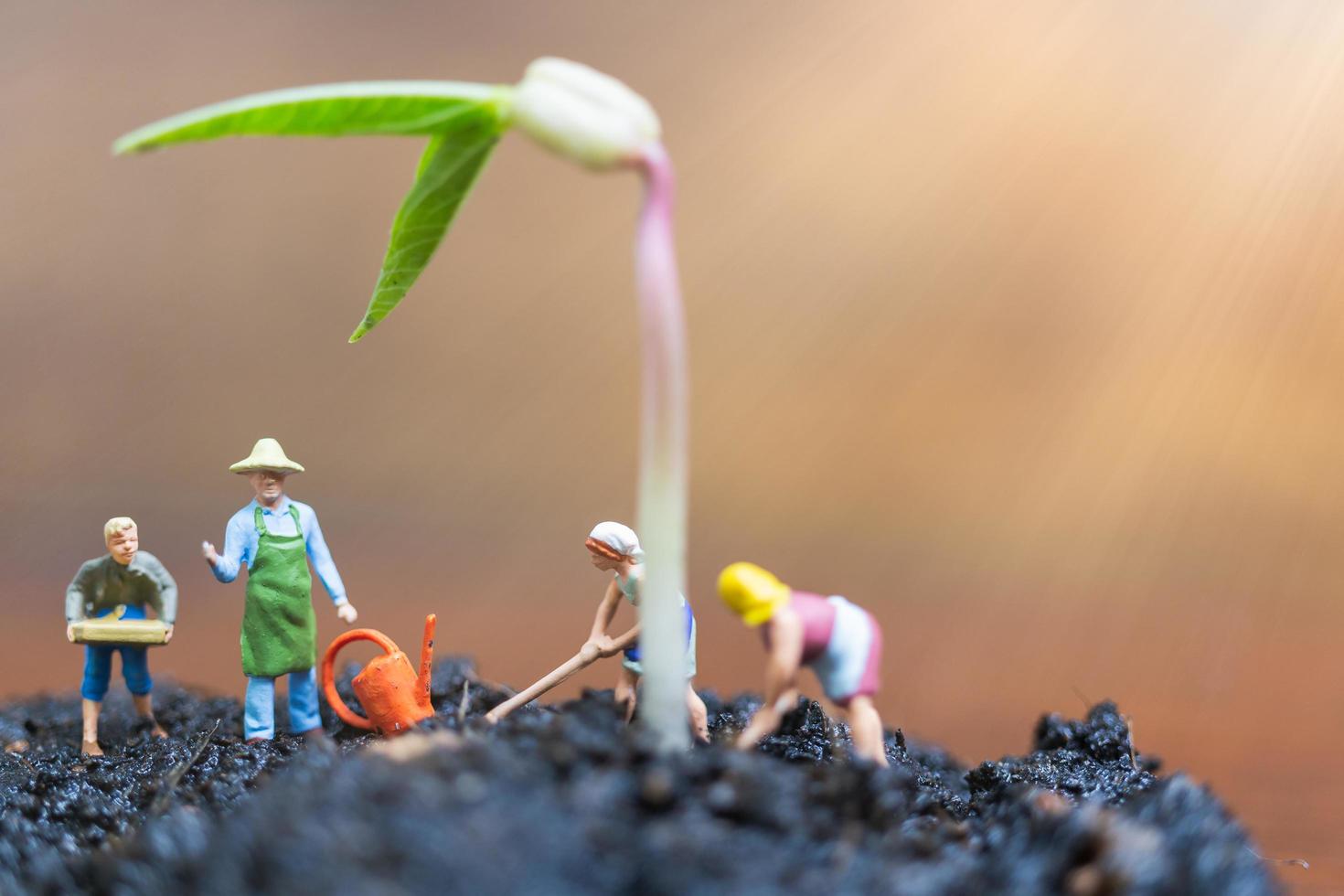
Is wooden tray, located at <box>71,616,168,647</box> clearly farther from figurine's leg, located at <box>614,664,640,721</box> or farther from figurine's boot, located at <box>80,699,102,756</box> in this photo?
figurine's leg, located at <box>614,664,640,721</box>

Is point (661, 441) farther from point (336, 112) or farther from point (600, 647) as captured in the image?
point (600, 647)

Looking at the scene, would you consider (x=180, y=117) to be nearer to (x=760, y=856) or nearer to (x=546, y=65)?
(x=546, y=65)

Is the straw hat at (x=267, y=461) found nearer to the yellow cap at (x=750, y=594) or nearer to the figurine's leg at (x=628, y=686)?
the figurine's leg at (x=628, y=686)

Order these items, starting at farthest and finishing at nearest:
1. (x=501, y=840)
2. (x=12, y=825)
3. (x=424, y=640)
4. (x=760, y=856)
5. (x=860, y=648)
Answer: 1. (x=424, y=640)
2. (x=12, y=825)
3. (x=860, y=648)
4. (x=760, y=856)
5. (x=501, y=840)

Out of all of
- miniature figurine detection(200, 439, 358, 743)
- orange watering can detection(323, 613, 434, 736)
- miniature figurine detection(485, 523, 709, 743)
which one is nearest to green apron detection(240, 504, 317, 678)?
miniature figurine detection(200, 439, 358, 743)

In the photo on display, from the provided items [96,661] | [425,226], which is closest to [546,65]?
[425,226]

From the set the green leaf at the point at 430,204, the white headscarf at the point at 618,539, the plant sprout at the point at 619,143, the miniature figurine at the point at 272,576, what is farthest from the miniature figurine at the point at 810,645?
the miniature figurine at the point at 272,576
